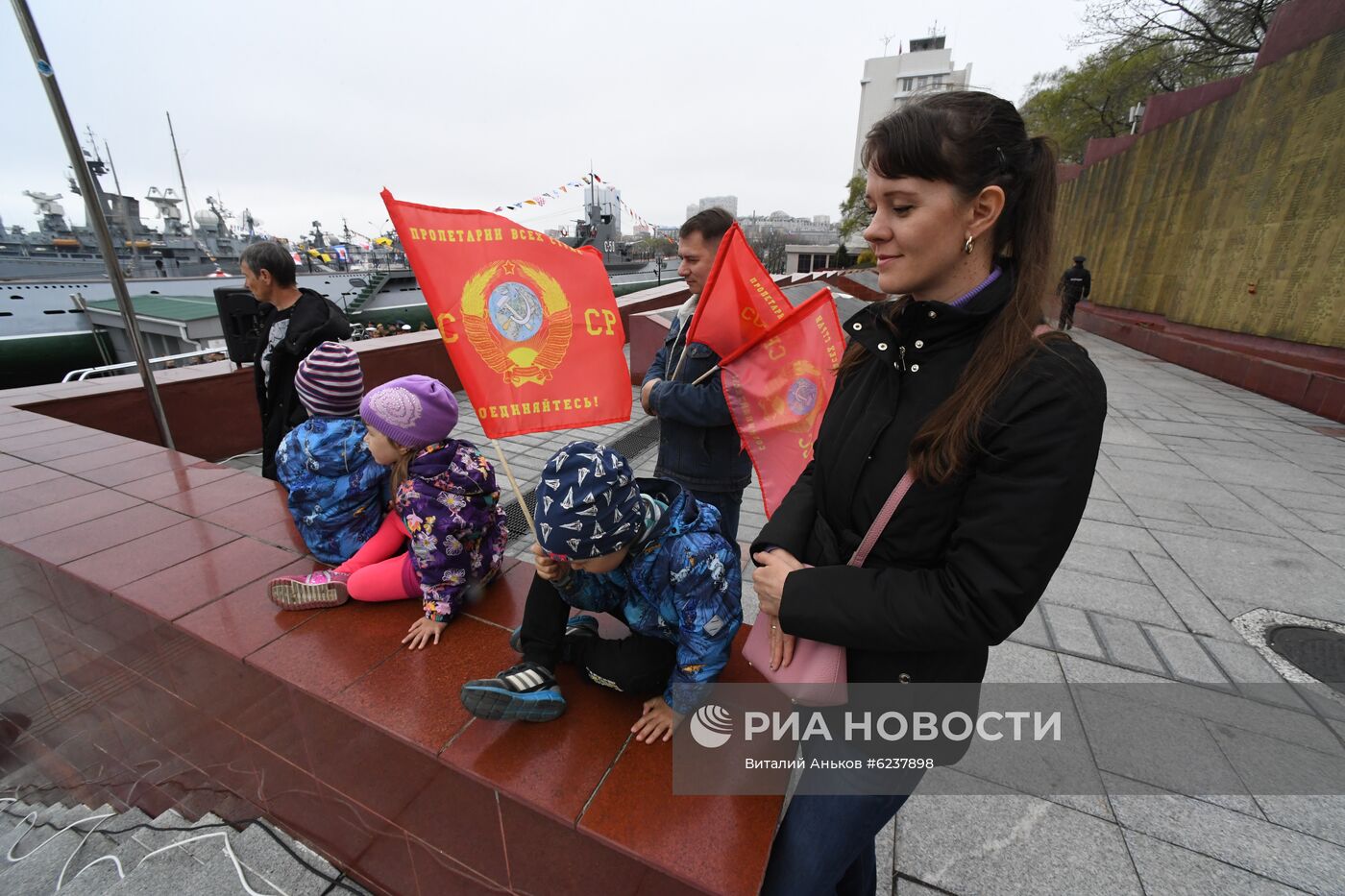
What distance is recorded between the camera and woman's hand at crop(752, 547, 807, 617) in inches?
46.4

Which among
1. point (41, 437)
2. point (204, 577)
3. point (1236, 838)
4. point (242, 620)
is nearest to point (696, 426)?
point (242, 620)

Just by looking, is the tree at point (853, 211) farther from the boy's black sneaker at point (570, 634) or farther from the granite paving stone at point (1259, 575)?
the boy's black sneaker at point (570, 634)

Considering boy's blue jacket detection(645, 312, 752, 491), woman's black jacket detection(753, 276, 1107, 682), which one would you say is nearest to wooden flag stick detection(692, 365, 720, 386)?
boy's blue jacket detection(645, 312, 752, 491)

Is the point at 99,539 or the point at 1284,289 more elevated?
the point at 1284,289

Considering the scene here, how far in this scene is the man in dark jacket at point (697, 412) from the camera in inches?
99.0

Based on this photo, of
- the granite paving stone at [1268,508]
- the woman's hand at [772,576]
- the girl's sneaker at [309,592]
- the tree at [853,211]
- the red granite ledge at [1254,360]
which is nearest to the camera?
the woman's hand at [772,576]

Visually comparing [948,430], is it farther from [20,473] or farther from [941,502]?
[20,473]

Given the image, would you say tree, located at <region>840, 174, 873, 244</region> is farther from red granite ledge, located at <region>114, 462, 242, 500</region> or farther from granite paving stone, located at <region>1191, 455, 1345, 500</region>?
red granite ledge, located at <region>114, 462, 242, 500</region>

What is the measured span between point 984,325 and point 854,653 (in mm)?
703

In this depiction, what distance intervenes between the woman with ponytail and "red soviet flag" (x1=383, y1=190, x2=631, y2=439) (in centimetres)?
142

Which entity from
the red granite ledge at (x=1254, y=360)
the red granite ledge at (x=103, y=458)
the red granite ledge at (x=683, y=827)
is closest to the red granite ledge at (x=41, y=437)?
the red granite ledge at (x=103, y=458)

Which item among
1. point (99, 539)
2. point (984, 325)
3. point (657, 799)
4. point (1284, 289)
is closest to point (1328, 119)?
point (1284, 289)

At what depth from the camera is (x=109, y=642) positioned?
2352 mm

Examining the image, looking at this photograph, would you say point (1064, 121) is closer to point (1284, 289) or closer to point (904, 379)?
point (1284, 289)
